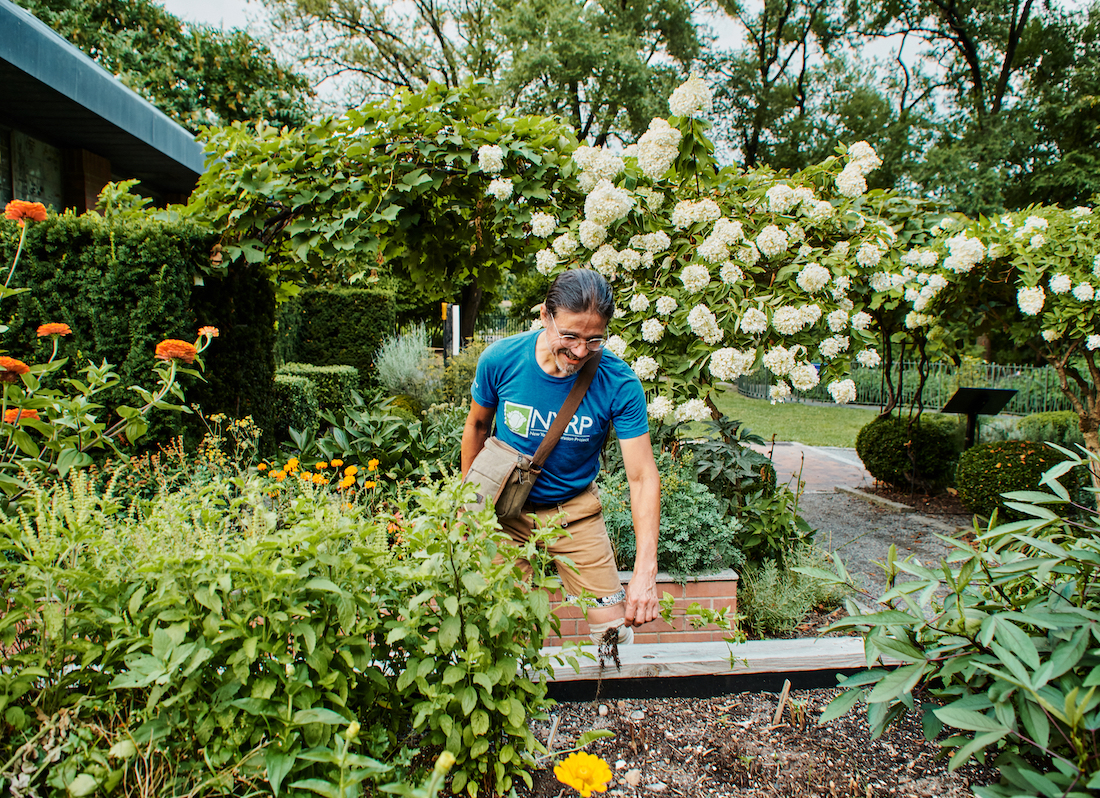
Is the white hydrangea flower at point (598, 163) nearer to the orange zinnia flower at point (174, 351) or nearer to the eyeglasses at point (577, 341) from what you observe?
the eyeglasses at point (577, 341)

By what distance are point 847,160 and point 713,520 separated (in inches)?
96.1

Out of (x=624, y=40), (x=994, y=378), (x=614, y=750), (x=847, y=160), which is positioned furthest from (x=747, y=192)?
(x=624, y=40)

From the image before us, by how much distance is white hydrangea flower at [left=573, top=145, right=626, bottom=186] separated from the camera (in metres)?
3.46

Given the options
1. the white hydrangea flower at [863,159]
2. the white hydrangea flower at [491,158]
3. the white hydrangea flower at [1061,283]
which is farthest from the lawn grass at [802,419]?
the white hydrangea flower at [491,158]

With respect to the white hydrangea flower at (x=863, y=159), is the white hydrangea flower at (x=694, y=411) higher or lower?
lower

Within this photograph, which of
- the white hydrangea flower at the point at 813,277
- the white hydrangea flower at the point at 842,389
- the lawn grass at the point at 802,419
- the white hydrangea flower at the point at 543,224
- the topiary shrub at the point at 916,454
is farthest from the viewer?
the lawn grass at the point at 802,419

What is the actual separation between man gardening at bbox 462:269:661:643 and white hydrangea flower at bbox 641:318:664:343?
4.07 feet

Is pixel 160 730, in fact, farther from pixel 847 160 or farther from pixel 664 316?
pixel 847 160

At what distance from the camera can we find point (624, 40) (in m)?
19.4

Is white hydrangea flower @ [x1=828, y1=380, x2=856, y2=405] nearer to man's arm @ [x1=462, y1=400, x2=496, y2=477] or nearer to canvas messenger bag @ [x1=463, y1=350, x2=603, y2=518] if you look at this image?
canvas messenger bag @ [x1=463, y1=350, x2=603, y2=518]

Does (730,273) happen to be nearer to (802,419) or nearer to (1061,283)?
(1061,283)

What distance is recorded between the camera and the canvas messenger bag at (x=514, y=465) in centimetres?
217

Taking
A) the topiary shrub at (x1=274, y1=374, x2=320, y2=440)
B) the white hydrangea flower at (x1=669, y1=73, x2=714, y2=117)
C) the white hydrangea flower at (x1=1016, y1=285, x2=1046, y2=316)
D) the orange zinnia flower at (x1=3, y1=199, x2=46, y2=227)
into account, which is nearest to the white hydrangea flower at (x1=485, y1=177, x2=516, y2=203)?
the white hydrangea flower at (x1=669, y1=73, x2=714, y2=117)

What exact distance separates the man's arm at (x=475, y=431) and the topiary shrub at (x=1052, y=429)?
7.49 m
